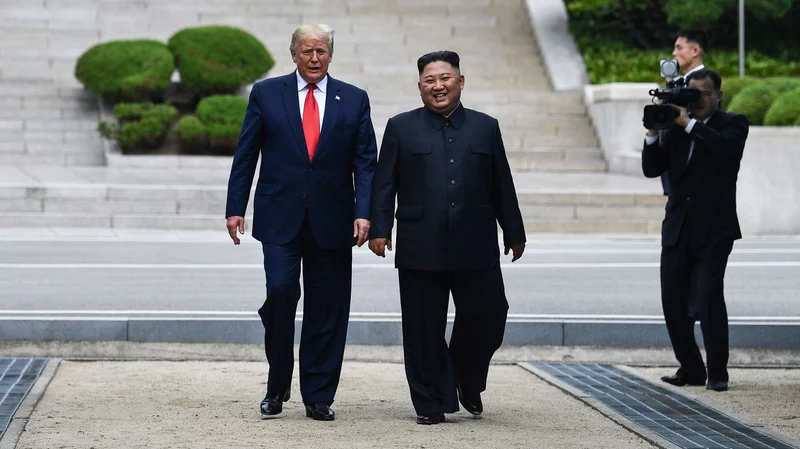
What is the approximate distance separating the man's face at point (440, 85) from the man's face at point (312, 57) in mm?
476

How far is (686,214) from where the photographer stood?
779cm

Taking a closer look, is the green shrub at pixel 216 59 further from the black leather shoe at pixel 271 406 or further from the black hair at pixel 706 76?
the black leather shoe at pixel 271 406

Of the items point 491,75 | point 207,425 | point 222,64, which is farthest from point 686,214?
point 491,75

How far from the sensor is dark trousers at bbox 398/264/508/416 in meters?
6.56

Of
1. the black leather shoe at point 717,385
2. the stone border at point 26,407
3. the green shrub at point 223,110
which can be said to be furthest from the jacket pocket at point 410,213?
the green shrub at point 223,110

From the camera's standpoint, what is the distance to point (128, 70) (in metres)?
22.0

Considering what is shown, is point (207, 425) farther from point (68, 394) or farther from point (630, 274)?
point (630, 274)

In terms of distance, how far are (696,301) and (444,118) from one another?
6.85 ft

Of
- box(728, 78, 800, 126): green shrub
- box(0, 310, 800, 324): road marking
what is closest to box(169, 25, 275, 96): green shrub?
box(728, 78, 800, 126): green shrub

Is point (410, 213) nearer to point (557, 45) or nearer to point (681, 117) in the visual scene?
point (681, 117)

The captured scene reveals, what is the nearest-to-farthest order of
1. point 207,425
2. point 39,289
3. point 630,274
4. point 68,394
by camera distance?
point 207,425, point 68,394, point 39,289, point 630,274

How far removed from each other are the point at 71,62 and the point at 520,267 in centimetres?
1511

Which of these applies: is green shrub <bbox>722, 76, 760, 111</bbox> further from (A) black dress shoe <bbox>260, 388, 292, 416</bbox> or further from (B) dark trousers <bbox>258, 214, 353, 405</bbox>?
(A) black dress shoe <bbox>260, 388, 292, 416</bbox>

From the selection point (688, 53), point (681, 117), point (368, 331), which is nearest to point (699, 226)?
point (681, 117)
